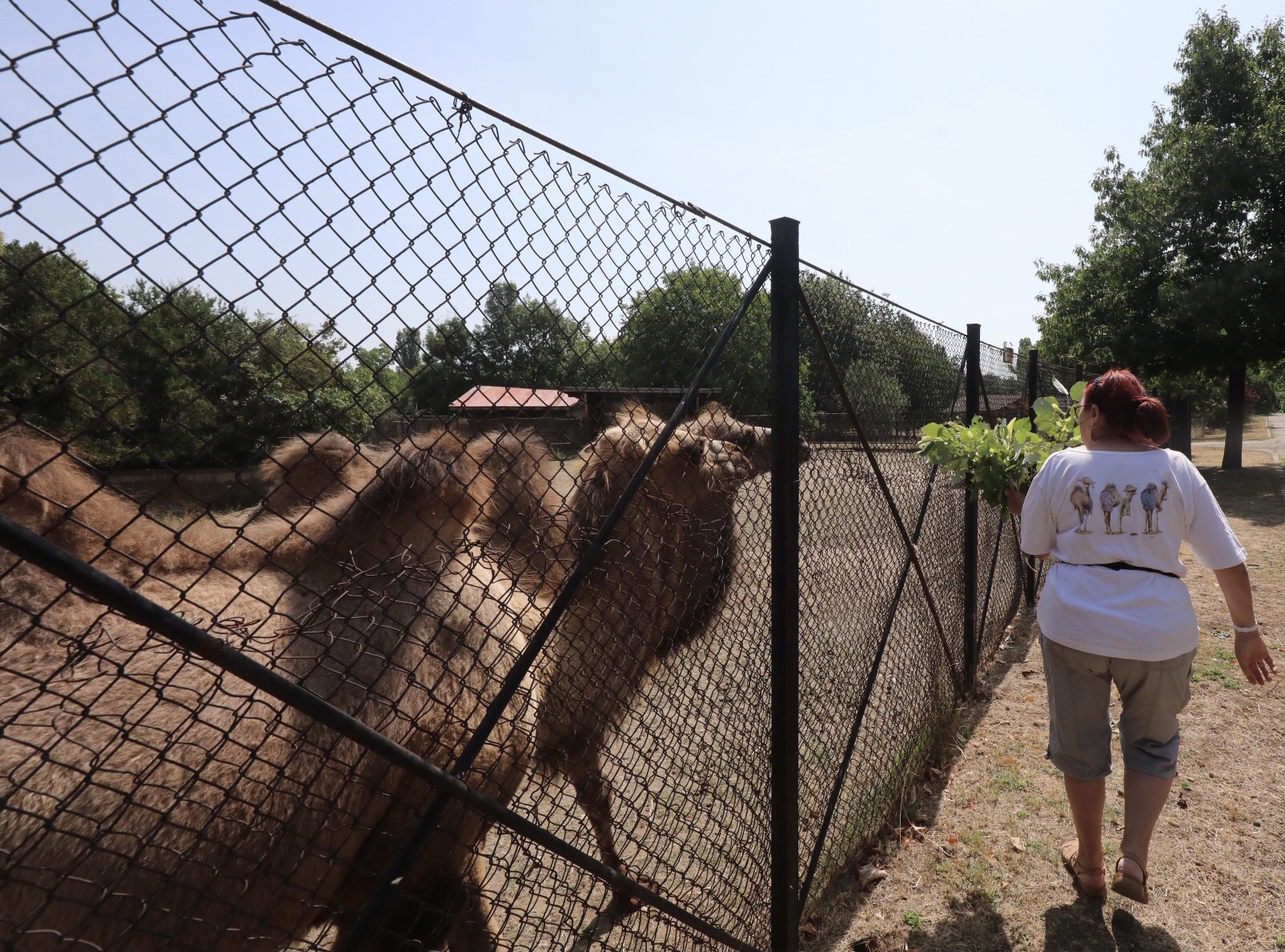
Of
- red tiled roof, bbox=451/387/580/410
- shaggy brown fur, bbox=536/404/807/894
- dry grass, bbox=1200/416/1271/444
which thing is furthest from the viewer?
dry grass, bbox=1200/416/1271/444

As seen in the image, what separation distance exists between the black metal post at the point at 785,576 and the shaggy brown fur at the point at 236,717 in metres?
0.98

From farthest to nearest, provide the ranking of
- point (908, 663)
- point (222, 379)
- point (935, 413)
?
point (935, 413), point (908, 663), point (222, 379)

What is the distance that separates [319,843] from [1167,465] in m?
3.28

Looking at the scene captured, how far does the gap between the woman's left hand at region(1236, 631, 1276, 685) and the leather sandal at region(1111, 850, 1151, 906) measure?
91 cm

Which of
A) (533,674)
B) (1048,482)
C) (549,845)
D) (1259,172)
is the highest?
(1259,172)

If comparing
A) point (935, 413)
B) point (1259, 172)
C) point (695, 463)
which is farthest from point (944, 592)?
point (1259, 172)

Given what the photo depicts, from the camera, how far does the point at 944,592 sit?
506 cm

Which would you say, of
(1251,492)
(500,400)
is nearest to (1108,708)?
(500,400)

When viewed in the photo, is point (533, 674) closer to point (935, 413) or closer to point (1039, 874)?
point (1039, 874)

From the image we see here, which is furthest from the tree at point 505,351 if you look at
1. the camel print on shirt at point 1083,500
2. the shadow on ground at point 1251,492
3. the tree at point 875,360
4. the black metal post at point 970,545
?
the shadow on ground at point 1251,492

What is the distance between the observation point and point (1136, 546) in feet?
9.32

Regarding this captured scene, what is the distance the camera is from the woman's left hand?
117 inches

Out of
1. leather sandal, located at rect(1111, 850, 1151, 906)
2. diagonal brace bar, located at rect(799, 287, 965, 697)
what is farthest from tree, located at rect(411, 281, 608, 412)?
leather sandal, located at rect(1111, 850, 1151, 906)

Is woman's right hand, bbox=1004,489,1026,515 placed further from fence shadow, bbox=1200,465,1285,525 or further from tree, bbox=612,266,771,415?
fence shadow, bbox=1200,465,1285,525
